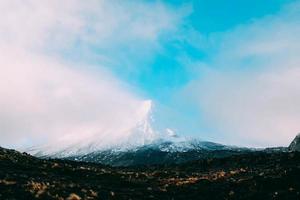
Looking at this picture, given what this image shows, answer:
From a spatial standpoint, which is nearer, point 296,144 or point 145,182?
point 145,182

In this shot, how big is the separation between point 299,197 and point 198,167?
98.4ft

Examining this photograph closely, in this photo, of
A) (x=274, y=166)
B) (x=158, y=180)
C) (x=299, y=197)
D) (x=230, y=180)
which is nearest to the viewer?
(x=299, y=197)

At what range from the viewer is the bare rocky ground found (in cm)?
5250

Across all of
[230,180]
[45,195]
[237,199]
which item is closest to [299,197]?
[237,199]

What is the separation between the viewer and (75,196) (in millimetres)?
51375

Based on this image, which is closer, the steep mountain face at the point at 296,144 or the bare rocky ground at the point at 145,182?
the bare rocky ground at the point at 145,182

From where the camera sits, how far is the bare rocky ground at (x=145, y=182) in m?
52.5

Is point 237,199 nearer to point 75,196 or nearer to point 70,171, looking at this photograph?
point 75,196

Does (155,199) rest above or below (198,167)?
below

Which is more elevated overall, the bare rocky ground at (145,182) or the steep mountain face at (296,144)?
the steep mountain face at (296,144)

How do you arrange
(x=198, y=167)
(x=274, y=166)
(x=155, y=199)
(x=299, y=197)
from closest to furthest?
1. (x=299, y=197)
2. (x=155, y=199)
3. (x=274, y=166)
4. (x=198, y=167)

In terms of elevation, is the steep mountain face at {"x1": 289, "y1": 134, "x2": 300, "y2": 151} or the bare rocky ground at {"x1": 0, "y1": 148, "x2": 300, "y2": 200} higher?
the steep mountain face at {"x1": 289, "y1": 134, "x2": 300, "y2": 151}

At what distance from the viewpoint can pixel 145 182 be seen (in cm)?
6294

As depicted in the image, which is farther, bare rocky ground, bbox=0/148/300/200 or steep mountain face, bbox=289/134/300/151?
steep mountain face, bbox=289/134/300/151
